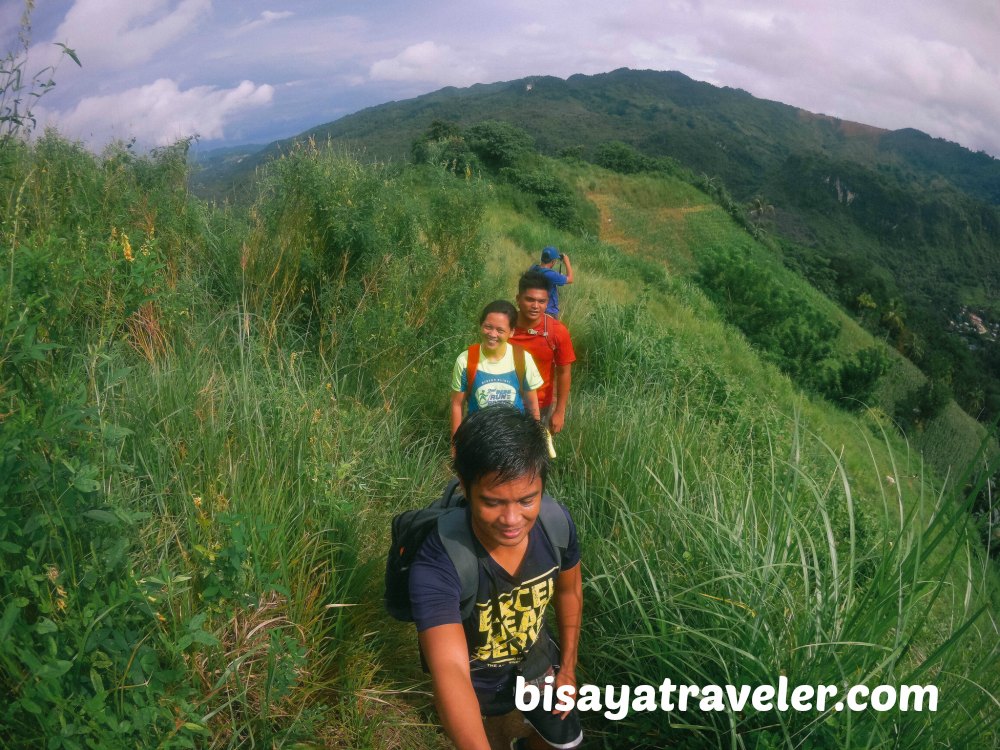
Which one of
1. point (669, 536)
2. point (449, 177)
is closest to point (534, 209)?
point (449, 177)

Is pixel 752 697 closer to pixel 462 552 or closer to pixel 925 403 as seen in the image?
pixel 462 552

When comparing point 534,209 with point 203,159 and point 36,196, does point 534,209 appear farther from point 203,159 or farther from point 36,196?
point 36,196

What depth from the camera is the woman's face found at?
10.4 ft

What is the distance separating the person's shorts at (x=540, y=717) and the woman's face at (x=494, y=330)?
1.73m

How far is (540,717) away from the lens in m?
1.83

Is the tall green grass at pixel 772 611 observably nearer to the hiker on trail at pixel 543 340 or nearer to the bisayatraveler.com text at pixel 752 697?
the bisayatraveler.com text at pixel 752 697

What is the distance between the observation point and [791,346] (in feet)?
52.7

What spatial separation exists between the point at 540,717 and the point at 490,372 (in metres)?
1.70

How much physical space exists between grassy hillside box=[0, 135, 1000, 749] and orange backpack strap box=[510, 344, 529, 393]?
0.53 meters

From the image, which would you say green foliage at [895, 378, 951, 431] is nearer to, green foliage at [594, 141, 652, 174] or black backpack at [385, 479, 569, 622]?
black backpack at [385, 479, 569, 622]

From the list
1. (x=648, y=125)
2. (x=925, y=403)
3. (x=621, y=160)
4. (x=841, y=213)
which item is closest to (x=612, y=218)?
(x=621, y=160)

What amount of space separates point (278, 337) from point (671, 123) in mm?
137450

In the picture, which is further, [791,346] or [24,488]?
[791,346]

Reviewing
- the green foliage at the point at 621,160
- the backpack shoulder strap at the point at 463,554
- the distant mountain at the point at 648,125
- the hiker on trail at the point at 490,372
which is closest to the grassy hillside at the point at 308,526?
the hiker on trail at the point at 490,372
